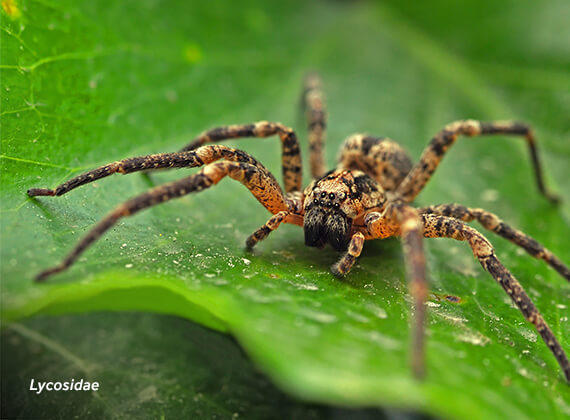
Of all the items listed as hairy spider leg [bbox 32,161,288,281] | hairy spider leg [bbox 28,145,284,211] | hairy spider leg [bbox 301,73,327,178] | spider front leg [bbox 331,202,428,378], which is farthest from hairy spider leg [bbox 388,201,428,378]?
hairy spider leg [bbox 301,73,327,178]

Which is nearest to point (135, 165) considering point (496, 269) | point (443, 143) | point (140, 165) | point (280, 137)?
point (140, 165)

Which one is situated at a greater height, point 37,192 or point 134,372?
point 37,192

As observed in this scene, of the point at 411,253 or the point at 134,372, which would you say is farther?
the point at 134,372

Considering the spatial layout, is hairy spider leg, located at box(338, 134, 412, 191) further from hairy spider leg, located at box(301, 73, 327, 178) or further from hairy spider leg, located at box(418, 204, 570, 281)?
hairy spider leg, located at box(418, 204, 570, 281)

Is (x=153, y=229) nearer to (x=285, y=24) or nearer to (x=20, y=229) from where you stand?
(x=20, y=229)

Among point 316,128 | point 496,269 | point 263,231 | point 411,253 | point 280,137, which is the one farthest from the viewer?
point 316,128

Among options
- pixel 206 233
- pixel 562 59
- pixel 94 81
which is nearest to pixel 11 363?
pixel 206 233

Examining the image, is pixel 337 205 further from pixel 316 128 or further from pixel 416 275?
pixel 316 128

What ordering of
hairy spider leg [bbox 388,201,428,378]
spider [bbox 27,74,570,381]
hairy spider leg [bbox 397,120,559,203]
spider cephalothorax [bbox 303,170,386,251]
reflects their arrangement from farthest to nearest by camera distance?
hairy spider leg [bbox 397,120,559,203], spider cephalothorax [bbox 303,170,386,251], spider [bbox 27,74,570,381], hairy spider leg [bbox 388,201,428,378]
